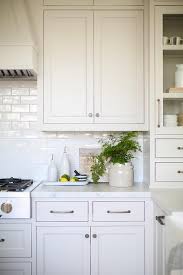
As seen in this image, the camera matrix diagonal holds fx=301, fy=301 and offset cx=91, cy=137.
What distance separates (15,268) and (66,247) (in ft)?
1.34

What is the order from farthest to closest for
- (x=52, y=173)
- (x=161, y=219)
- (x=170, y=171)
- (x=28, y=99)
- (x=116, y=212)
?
(x=28, y=99) < (x=52, y=173) < (x=170, y=171) < (x=116, y=212) < (x=161, y=219)

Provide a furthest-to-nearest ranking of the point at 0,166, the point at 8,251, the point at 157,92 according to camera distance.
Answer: the point at 0,166, the point at 157,92, the point at 8,251

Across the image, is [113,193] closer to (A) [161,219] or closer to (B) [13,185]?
(A) [161,219]

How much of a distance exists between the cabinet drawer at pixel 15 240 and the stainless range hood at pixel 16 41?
3.96 ft

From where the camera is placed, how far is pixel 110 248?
7.36 ft

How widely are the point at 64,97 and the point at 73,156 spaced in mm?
594

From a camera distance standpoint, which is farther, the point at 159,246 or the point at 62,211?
the point at 62,211

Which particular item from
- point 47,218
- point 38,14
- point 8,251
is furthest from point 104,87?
point 8,251

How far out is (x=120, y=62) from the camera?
8.24ft

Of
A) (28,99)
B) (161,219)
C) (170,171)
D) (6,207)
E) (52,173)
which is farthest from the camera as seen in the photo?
(28,99)

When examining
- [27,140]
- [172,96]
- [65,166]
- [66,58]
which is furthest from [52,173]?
[172,96]

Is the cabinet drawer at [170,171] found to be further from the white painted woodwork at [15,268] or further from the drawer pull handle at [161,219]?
Answer: the white painted woodwork at [15,268]

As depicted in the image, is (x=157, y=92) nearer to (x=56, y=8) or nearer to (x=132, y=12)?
(x=132, y=12)

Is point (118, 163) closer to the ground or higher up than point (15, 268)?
higher up
